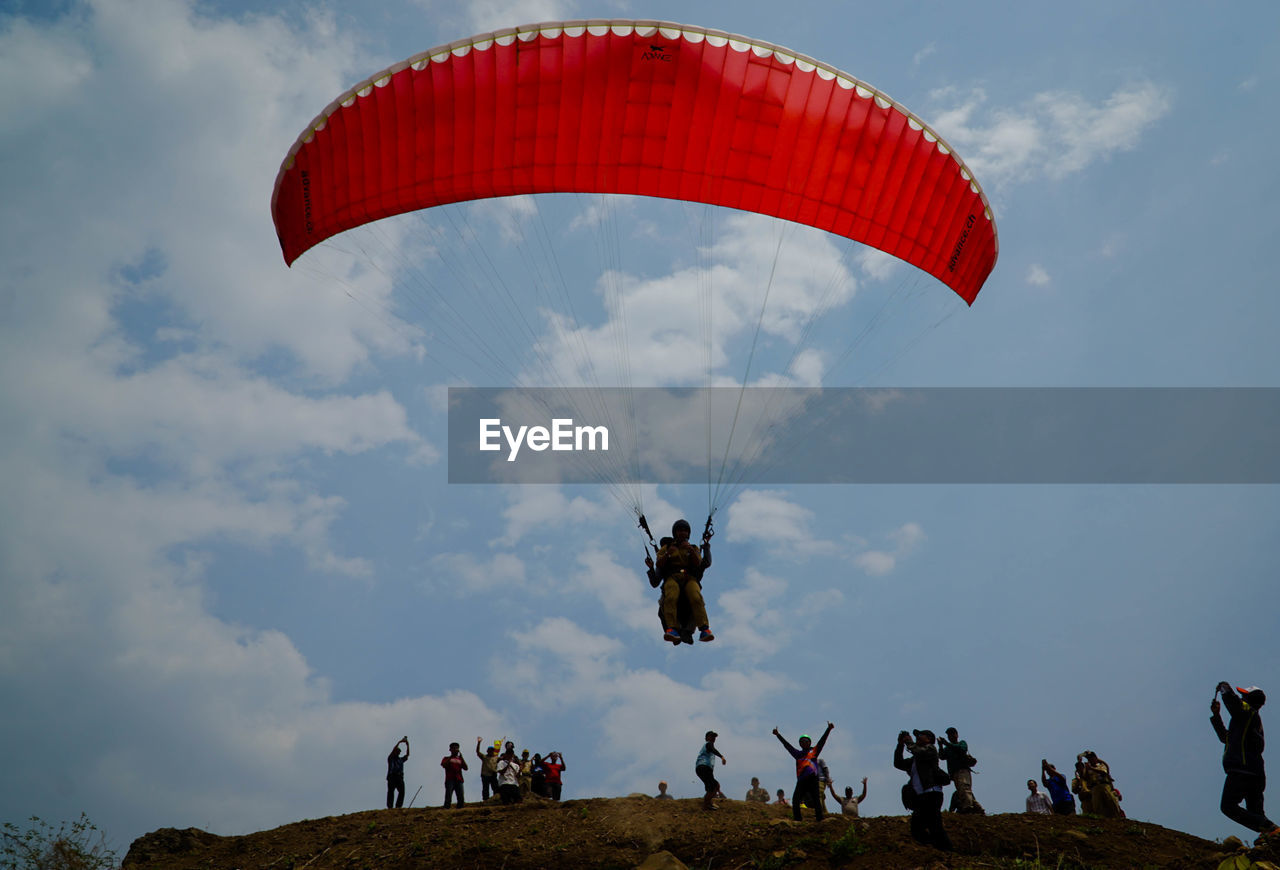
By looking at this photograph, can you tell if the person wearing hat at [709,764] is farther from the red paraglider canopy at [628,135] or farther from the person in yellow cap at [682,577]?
the red paraglider canopy at [628,135]

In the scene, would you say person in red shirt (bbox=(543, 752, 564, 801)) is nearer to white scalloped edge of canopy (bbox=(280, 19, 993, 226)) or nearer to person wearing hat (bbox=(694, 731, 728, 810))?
person wearing hat (bbox=(694, 731, 728, 810))

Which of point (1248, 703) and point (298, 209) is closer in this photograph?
point (1248, 703)

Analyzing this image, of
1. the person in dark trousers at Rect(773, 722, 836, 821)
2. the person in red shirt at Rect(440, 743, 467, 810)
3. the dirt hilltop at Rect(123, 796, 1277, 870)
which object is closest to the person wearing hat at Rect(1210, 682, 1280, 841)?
the dirt hilltop at Rect(123, 796, 1277, 870)

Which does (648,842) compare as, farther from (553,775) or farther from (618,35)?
(618,35)

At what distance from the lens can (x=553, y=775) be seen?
16406mm

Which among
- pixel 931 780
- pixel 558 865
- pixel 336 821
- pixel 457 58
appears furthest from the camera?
pixel 336 821

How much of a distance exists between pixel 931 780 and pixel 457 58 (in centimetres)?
1076

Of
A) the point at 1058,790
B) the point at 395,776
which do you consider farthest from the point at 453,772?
the point at 1058,790

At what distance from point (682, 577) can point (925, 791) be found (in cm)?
427

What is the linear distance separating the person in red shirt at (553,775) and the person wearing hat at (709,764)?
4267 millimetres

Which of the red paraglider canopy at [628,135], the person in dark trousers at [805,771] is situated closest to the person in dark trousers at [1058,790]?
the person in dark trousers at [805,771]

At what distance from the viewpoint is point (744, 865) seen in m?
10.6

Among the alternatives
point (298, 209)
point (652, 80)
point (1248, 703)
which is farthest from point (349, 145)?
point (1248, 703)

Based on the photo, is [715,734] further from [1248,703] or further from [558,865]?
[1248,703]
